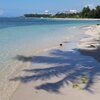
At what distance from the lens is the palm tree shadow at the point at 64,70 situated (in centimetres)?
956

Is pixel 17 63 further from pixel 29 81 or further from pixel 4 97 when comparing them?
pixel 4 97

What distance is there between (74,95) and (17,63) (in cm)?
593

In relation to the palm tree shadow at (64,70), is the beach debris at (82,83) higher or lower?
higher

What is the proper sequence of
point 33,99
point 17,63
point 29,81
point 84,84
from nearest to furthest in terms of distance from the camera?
point 33,99 → point 84,84 → point 29,81 → point 17,63

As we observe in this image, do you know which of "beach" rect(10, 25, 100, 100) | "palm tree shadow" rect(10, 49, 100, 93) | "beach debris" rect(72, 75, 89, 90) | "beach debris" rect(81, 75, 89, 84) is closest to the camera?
"beach" rect(10, 25, 100, 100)

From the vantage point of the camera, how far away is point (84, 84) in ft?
31.0

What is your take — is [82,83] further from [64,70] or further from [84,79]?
[64,70]

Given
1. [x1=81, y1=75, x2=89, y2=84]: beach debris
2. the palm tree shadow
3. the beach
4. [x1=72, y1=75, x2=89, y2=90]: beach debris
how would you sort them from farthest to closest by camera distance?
[x1=81, y1=75, x2=89, y2=84]: beach debris
the palm tree shadow
[x1=72, y1=75, x2=89, y2=90]: beach debris
the beach

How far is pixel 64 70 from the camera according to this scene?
11688 millimetres

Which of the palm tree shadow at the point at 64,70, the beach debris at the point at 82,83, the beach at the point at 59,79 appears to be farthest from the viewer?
the palm tree shadow at the point at 64,70

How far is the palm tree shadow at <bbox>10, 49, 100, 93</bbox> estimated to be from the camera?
31.4ft

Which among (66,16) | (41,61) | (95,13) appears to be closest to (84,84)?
(41,61)

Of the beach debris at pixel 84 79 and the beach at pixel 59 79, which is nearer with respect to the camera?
the beach at pixel 59 79

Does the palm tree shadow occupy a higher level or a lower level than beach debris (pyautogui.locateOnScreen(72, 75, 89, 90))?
lower
